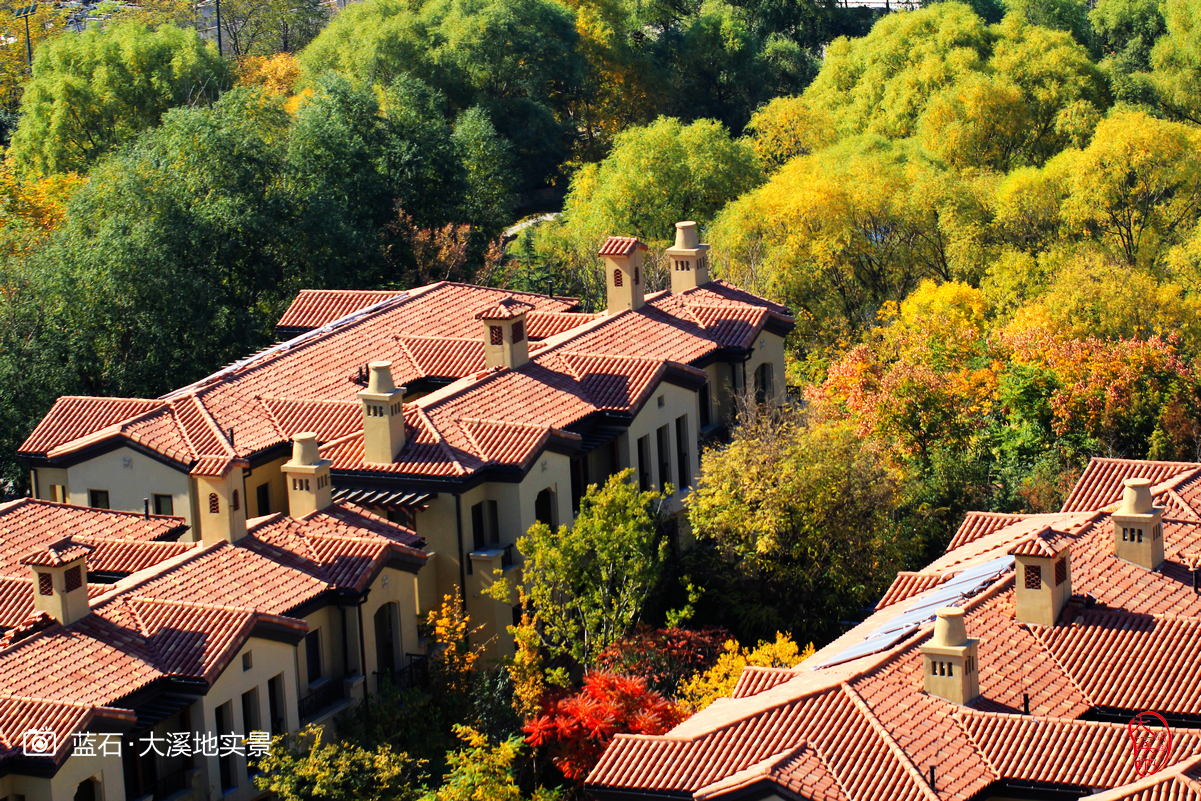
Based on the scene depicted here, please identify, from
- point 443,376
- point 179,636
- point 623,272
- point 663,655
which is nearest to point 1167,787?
point 663,655

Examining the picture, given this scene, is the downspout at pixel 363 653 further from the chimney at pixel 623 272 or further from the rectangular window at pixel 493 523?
the chimney at pixel 623 272

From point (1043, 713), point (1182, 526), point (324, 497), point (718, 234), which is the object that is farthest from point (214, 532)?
point (718, 234)

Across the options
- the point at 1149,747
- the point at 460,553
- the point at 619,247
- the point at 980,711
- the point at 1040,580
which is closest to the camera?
the point at 1149,747

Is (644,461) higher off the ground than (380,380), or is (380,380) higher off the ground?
(380,380)

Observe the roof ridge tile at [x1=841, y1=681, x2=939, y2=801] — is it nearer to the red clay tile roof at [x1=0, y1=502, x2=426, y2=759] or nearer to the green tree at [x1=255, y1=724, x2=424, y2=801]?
the green tree at [x1=255, y1=724, x2=424, y2=801]

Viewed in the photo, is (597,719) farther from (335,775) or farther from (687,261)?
(687,261)
